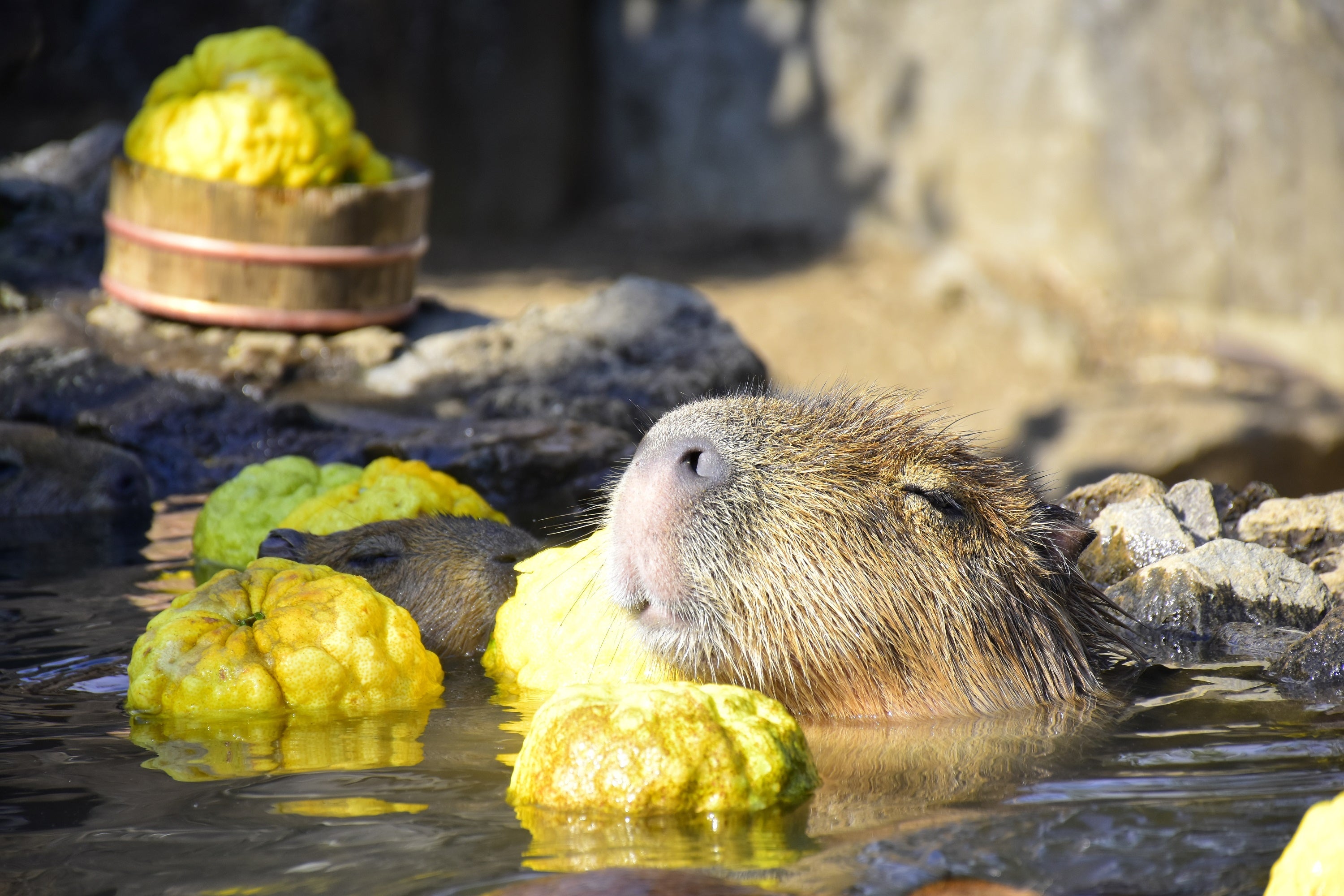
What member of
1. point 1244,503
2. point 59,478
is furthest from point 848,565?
point 59,478

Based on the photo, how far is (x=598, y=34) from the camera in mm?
14617

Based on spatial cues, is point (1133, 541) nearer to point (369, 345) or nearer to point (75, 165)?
point (369, 345)

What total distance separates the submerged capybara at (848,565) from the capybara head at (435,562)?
1.71 feet

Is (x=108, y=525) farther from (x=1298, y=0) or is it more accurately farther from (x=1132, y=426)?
(x=1298, y=0)

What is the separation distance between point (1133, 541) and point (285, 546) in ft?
Result: 7.23

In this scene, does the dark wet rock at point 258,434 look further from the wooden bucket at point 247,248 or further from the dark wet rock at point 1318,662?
the dark wet rock at point 1318,662

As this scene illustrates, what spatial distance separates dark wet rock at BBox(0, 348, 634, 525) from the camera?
4848 mm

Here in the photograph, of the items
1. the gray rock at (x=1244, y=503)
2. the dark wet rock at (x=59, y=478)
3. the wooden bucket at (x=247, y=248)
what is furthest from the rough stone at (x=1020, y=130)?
the dark wet rock at (x=59, y=478)

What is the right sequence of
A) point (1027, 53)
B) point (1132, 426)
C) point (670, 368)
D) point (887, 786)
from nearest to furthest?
point (887, 786) < point (670, 368) < point (1132, 426) < point (1027, 53)

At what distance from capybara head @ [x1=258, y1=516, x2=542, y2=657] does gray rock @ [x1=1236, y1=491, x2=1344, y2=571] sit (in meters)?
1.95

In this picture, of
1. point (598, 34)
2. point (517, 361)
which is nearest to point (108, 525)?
point (517, 361)

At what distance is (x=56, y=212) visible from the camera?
23.0 feet

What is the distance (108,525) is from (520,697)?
2.04 metres

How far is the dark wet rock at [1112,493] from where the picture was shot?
402 centimetres
